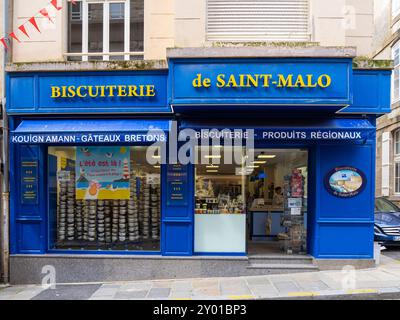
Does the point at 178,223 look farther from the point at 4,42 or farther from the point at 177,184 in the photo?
the point at 4,42

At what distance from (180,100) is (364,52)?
398 cm

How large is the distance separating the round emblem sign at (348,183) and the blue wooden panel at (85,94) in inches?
148

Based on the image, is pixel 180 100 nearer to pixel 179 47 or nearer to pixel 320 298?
pixel 179 47

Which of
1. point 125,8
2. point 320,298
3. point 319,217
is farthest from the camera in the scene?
point 125,8

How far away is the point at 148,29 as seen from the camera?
8.33m

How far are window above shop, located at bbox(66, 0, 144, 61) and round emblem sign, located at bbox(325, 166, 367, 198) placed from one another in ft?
16.5

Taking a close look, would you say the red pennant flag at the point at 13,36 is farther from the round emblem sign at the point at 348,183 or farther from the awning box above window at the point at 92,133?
the round emblem sign at the point at 348,183

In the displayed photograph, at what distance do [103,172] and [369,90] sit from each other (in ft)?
19.1

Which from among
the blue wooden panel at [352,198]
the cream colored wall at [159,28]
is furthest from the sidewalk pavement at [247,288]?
the cream colored wall at [159,28]

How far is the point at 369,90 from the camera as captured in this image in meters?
7.81

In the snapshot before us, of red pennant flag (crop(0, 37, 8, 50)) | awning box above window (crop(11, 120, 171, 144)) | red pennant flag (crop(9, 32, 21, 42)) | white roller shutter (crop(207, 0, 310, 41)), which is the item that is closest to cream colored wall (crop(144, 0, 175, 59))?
white roller shutter (crop(207, 0, 310, 41))

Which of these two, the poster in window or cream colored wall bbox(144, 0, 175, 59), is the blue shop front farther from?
cream colored wall bbox(144, 0, 175, 59)

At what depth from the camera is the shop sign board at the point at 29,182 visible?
26.7ft

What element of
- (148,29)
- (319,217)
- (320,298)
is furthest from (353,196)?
(148,29)
